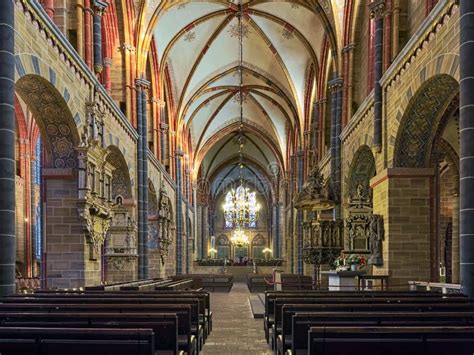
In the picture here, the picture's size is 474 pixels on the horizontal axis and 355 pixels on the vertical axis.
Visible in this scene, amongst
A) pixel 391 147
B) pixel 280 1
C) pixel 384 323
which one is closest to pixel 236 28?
pixel 280 1

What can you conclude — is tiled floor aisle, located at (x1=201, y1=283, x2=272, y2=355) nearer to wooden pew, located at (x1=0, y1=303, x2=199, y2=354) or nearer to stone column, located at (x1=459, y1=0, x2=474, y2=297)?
wooden pew, located at (x1=0, y1=303, x2=199, y2=354)

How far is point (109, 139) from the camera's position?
15.8m

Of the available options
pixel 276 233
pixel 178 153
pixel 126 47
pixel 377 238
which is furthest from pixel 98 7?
pixel 276 233

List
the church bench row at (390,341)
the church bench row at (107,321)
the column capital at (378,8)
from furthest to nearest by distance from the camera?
the column capital at (378,8)
the church bench row at (107,321)
the church bench row at (390,341)

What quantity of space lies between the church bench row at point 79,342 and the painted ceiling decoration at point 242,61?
653 inches

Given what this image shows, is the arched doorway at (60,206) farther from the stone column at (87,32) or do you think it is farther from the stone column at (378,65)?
the stone column at (378,65)

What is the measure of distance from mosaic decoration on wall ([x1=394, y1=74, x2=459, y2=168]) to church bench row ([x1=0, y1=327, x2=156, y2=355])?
8790 mm

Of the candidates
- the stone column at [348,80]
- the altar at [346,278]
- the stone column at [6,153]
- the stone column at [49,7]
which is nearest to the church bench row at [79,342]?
the stone column at [6,153]

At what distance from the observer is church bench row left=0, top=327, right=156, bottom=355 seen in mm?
4441

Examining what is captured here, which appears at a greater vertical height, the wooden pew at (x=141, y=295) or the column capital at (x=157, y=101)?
the column capital at (x=157, y=101)

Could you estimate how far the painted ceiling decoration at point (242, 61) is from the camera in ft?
77.8

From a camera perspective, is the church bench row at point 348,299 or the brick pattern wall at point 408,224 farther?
the brick pattern wall at point 408,224

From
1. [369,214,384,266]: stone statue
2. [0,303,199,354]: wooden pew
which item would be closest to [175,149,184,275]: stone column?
[369,214,384,266]: stone statue

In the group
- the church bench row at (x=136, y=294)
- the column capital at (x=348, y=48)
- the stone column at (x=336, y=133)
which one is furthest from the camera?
the stone column at (x=336, y=133)
